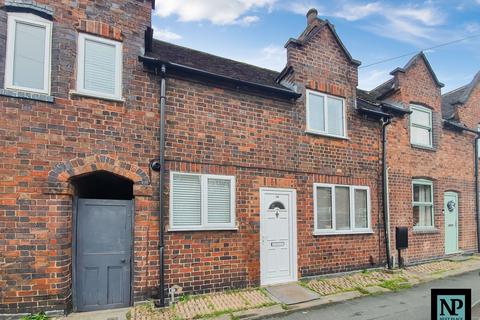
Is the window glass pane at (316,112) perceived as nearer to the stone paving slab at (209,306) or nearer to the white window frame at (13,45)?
the stone paving slab at (209,306)

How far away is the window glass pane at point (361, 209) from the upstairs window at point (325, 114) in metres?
1.84

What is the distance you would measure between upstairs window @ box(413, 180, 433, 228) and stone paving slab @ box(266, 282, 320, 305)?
5714 millimetres

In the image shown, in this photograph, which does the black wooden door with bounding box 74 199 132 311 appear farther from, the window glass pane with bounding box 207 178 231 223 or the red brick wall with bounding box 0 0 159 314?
the window glass pane with bounding box 207 178 231 223

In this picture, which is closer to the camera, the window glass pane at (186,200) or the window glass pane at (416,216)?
the window glass pane at (186,200)

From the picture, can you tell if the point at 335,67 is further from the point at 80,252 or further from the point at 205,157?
the point at 80,252

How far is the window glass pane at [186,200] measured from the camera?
22.2 ft

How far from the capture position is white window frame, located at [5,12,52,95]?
18.5 ft

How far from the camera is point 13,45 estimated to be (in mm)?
5723

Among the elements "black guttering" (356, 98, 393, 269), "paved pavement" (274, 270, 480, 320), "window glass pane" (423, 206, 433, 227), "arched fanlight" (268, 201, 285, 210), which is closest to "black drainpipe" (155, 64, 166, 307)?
"paved pavement" (274, 270, 480, 320)

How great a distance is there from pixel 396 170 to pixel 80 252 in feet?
30.6

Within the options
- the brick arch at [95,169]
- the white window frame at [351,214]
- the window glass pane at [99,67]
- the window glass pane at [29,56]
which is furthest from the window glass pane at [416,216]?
the window glass pane at [29,56]

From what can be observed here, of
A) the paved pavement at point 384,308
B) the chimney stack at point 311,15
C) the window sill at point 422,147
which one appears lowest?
the paved pavement at point 384,308

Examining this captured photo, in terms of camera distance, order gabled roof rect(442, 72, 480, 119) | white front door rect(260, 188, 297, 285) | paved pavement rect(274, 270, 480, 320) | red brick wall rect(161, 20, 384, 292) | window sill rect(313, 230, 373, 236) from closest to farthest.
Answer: paved pavement rect(274, 270, 480, 320)
red brick wall rect(161, 20, 384, 292)
white front door rect(260, 188, 297, 285)
window sill rect(313, 230, 373, 236)
gabled roof rect(442, 72, 480, 119)

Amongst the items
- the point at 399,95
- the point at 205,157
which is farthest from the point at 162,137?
the point at 399,95
